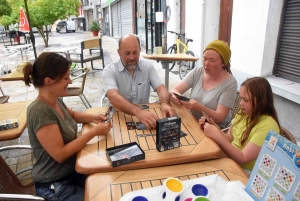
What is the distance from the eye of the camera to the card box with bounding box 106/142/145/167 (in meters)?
1.20

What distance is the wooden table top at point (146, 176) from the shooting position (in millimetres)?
1049

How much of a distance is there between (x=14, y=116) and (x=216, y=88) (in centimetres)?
184

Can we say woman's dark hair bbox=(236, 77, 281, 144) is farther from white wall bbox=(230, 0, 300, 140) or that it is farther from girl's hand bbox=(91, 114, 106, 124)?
white wall bbox=(230, 0, 300, 140)

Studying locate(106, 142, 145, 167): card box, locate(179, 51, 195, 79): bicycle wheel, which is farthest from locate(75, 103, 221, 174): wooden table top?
locate(179, 51, 195, 79): bicycle wheel

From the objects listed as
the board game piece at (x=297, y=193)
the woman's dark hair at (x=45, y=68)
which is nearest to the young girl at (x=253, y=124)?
the board game piece at (x=297, y=193)

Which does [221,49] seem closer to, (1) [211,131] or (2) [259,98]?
(2) [259,98]

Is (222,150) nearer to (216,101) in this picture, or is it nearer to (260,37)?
(216,101)

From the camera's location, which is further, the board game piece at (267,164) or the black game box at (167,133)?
the black game box at (167,133)

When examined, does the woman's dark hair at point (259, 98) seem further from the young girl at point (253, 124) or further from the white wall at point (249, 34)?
the white wall at point (249, 34)

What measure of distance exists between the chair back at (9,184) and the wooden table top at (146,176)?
2.50 ft

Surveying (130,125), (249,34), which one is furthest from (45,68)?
(249,34)

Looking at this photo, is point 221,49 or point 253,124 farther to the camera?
point 221,49

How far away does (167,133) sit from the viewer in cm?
130

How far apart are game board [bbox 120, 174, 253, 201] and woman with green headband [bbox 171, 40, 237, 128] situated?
91 centimetres
